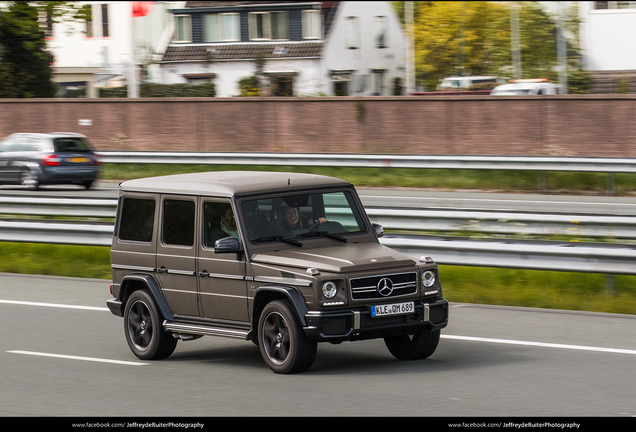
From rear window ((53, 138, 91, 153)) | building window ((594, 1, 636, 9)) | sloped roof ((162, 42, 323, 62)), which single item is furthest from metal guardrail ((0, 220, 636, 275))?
sloped roof ((162, 42, 323, 62))

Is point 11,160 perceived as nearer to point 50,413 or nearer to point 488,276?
point 488,276

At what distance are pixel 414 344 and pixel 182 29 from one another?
5856cm

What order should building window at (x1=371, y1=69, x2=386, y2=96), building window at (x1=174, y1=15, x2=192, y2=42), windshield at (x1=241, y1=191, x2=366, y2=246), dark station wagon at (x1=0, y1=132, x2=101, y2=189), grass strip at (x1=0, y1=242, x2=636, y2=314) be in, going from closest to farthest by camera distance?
1. windshield at (x1=241, y1=191, x2=366, y2=246)
2. grass strip at (x1=0, y1=242, x2=636, y2=314)
3. dark station wagon at (x1=0, y1=132, x2=101, y2=189)
4. building window at (x1=174, y1=15, x2=192, y2=42)
5. building window at (x1=371, y1=69, x2=386, y2=96)

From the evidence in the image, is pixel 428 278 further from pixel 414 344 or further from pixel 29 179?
pixel 29 179

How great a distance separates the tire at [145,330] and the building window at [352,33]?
56.2 m

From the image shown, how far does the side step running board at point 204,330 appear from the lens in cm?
832

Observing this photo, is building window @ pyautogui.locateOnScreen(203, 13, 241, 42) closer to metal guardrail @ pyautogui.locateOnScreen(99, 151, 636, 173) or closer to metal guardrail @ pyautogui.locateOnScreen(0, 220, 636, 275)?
metal guardrail @ pyautogui.locateOnScreen(99, 151, 636, 173)

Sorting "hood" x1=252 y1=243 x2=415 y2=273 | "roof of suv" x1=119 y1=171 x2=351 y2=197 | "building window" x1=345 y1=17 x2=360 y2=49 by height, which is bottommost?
"hood" x1=252 y1=243 x2=415 y2=273

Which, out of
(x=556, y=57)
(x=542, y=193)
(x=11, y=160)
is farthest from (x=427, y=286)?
(x=556, y=57)

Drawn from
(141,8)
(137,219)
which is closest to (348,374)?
(137,219)

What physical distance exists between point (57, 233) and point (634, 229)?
7.54 meters

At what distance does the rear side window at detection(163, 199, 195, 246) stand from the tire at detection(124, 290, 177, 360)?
1.84 feet

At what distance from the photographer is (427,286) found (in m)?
8.14

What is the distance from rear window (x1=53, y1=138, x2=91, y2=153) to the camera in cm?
2680
